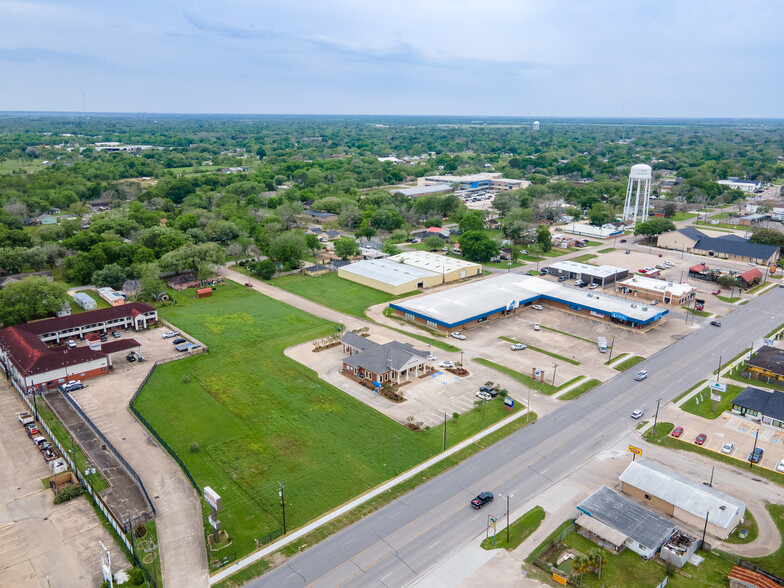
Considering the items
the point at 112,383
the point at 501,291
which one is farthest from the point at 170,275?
the point at 501,291

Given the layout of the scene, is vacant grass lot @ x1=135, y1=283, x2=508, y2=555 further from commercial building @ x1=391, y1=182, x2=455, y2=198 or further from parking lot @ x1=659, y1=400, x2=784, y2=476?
commercial building @ x1=391, y1=182, x2=455, y2=198

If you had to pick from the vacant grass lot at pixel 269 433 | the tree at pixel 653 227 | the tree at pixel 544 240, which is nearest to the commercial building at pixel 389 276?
the vacant grass lot at pixel 269 433

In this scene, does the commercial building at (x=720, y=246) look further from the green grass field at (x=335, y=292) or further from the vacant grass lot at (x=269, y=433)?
the vacant grass lot at (x=269, y=433)

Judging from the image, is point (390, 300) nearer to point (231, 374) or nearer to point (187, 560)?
point (231, 374)

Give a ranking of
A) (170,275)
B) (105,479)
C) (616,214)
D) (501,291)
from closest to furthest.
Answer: (105,479)
(501,291)
(170,275)
(616,214)

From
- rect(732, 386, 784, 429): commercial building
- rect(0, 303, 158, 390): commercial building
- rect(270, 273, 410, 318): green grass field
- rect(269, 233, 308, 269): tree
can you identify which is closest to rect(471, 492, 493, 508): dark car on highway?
rect(732, 386, 784, 429): commercial building

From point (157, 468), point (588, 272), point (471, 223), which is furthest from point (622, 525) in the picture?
point (471, 223)
